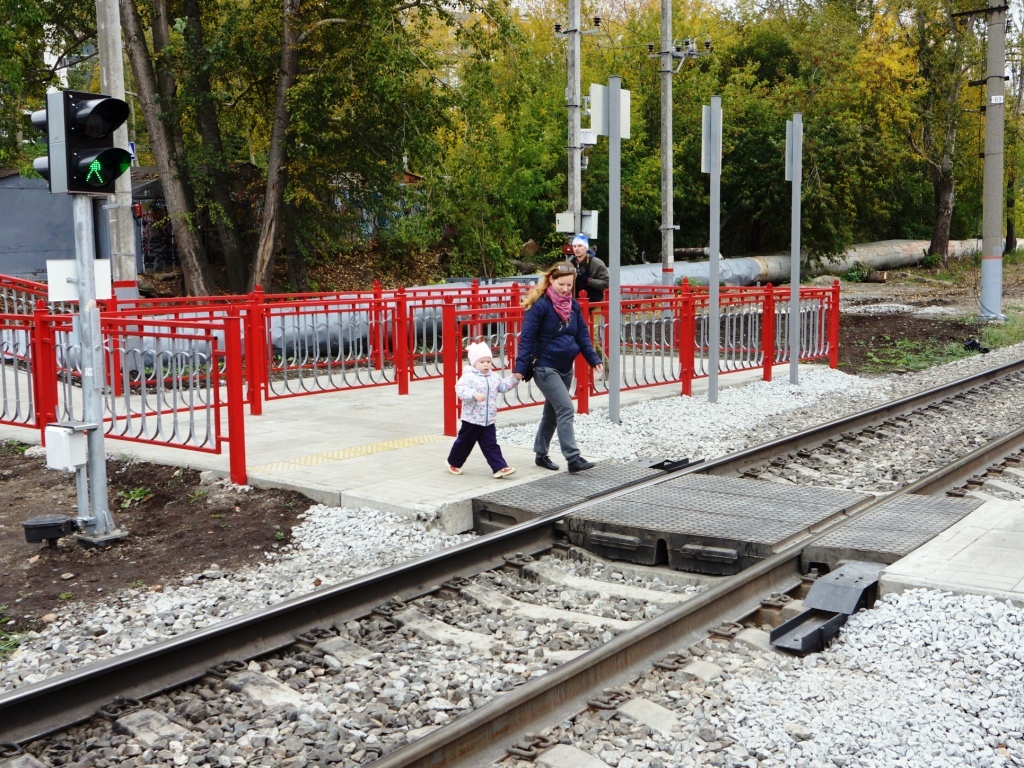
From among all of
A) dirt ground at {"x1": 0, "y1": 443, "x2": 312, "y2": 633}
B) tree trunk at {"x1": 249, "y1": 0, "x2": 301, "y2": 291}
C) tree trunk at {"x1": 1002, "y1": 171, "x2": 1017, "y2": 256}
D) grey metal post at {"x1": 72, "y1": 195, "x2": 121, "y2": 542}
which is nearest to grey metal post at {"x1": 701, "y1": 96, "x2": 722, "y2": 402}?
dirt ground at {"x1": 0, "y1": 443, "x2": 312, "y2": 633}

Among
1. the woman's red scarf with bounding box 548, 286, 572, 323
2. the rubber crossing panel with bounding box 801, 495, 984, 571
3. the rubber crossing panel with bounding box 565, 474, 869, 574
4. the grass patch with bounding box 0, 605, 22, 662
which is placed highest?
the woman's red scarf with bounding box 548, 286, 572, 323

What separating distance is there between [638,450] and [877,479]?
209 centimetres

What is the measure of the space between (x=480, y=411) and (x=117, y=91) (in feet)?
31.7

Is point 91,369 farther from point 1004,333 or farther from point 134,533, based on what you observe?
point 1004,333

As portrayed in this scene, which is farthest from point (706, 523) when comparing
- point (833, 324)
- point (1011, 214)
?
point (1011, 214)

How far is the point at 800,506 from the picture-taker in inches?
303

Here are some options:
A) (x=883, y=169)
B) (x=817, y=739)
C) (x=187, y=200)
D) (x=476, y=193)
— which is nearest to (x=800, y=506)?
(x=817, y=739)

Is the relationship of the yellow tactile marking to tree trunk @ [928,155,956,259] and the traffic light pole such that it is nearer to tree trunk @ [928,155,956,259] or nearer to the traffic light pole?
the traffic light pole

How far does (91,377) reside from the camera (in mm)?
7500

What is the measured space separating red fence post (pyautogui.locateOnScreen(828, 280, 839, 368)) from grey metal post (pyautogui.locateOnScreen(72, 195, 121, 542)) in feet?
37.0

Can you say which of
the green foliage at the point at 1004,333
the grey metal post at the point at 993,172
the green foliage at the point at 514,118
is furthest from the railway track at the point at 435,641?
the grey metal post at the point at 993,172

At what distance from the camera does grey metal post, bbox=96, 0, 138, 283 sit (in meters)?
15.5

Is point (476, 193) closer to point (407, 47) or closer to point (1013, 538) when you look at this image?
point (407, 47)

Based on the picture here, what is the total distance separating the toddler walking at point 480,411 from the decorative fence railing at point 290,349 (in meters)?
1.45
